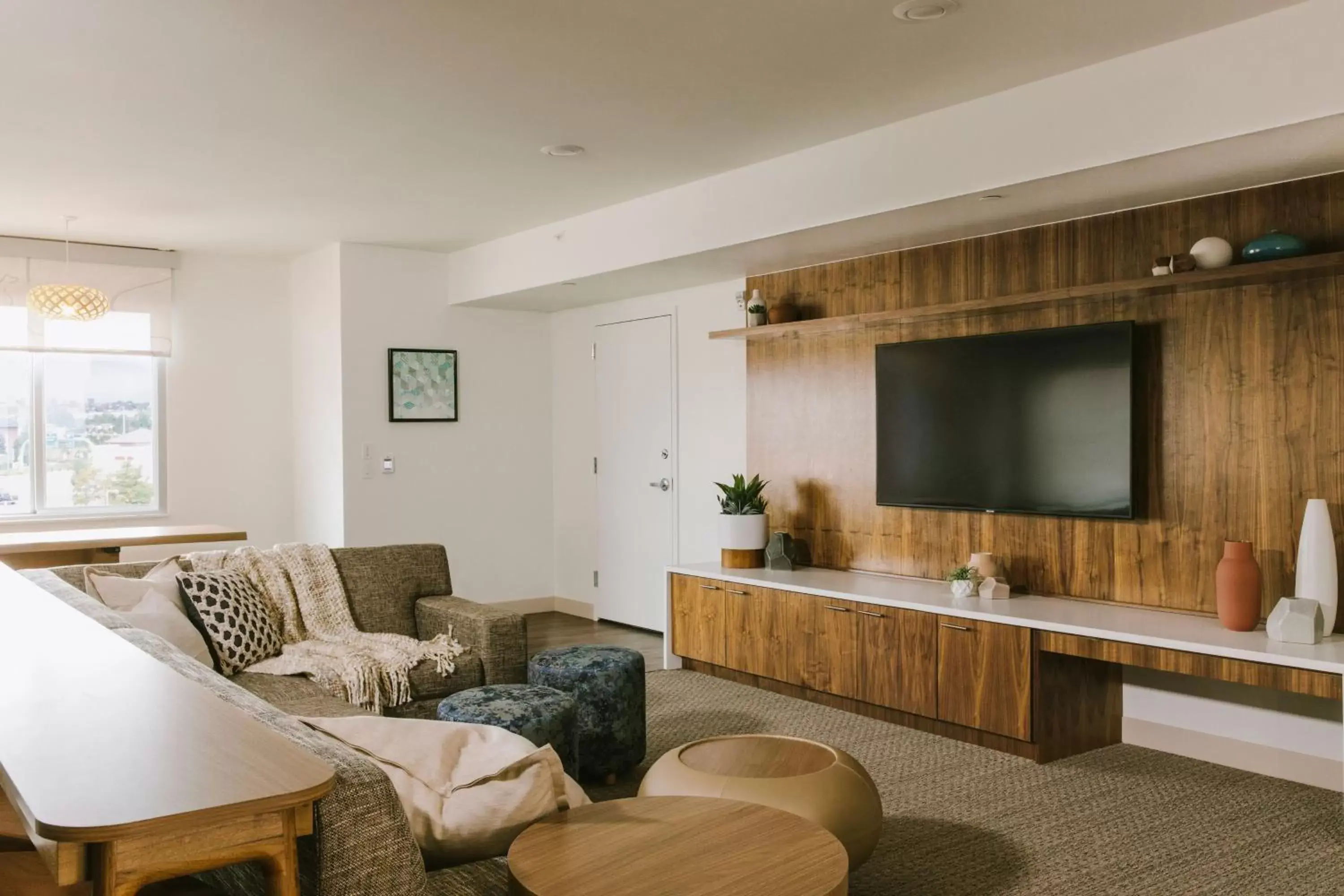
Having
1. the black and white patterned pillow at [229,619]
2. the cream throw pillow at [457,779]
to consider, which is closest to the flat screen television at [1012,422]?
the black and white patterned pillow at [229,619]

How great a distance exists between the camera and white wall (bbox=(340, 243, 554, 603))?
6461 millimetres

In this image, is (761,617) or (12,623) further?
(761,617)

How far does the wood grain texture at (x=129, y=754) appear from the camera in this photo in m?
1.12

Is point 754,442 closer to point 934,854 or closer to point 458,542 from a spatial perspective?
point 458,542

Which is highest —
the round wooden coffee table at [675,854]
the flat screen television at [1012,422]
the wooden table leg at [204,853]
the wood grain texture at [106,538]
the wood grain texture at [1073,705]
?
the flat screen television at [1012,422]

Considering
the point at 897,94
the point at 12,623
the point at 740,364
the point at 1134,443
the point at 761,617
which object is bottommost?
the point at 761,617

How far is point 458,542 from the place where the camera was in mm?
6895

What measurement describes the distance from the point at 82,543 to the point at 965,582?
4.04m

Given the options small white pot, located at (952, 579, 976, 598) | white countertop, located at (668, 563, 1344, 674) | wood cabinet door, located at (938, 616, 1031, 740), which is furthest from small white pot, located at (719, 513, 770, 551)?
wood cabinet door, located at (938, 616, 1031, 740)

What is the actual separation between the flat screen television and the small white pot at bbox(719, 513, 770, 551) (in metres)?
0.65

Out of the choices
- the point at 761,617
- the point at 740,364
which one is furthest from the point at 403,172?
the point at 761,617

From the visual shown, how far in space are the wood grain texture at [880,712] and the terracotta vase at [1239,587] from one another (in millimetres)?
823

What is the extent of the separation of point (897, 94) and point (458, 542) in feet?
14.1

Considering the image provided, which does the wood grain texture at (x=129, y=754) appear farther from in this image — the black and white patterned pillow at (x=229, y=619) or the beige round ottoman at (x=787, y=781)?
the black and white patterned pillow at (x=229, y=619)
